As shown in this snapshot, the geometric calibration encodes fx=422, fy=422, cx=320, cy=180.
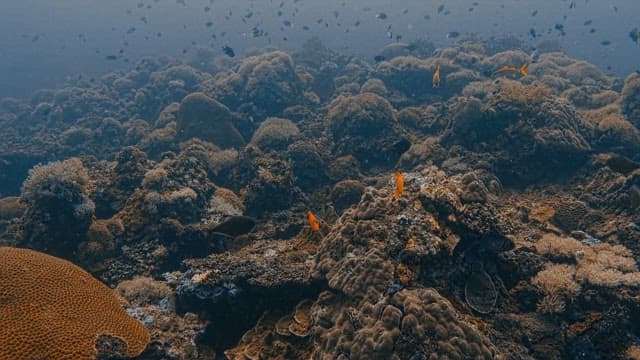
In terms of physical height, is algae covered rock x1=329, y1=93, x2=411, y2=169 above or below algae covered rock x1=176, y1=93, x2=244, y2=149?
above

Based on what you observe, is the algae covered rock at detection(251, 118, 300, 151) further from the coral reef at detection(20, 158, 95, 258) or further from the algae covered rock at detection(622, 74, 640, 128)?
the algae covered rock at detection(622, 74, 640, 128)

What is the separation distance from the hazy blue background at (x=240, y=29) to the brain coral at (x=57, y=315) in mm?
38248

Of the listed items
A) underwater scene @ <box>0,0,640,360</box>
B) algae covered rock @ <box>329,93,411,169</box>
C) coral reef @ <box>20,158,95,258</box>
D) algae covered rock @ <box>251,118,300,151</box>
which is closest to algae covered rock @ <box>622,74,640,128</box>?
underwater scene @ <box>0,0,640,360</box>

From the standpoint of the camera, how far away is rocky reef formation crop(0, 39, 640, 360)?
17.8ft

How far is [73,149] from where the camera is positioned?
2202 cm

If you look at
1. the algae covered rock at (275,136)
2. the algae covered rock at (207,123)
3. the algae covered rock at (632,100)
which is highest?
the algae covered rock at (632,100)

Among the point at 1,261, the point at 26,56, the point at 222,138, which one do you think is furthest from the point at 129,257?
the point at 26,56

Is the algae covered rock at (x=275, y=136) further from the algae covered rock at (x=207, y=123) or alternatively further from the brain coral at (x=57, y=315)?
the brain coral at (x=57, y=315)

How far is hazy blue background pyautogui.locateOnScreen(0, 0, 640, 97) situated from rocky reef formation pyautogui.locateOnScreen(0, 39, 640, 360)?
31242 millimetres

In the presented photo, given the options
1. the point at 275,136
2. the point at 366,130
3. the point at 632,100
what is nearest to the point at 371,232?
the point at 366,130

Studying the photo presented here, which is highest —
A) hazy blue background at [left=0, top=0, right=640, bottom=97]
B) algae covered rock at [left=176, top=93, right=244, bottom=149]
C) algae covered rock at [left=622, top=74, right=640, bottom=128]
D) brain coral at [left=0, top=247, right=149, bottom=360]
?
brain coral at [left=0, top=247, right=149, bottom=360]

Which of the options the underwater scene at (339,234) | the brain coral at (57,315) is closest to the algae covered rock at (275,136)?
the underwater scene at (339,234)

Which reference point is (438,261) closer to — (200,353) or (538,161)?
(200,353)

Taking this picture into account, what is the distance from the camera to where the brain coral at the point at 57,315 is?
4738 mm
